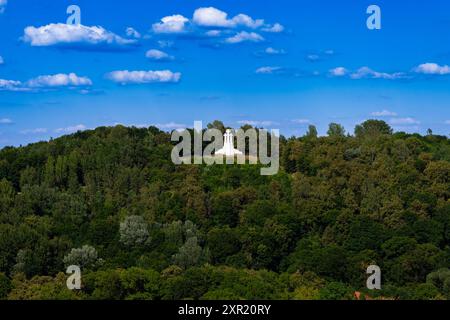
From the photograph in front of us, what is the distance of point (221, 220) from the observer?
5116 centimetres

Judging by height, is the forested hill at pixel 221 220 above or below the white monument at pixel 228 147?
below

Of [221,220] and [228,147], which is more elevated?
[228,147]

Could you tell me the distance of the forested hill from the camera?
36438 mm

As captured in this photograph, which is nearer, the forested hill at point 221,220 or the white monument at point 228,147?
the forested hill at point 221,220

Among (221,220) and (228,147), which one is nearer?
(221,220)

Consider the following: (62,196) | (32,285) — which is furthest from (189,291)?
(62,196)

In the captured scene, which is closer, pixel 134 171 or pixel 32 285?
pixel 32 285

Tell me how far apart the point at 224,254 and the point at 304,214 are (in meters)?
7.59

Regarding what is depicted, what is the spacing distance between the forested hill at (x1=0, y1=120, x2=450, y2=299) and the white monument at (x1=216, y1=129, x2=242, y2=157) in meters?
3.01

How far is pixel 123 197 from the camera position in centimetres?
5484

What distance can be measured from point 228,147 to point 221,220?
1198 cm

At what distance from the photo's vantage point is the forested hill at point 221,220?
1435 inches

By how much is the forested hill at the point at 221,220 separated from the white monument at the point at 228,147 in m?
3.01
